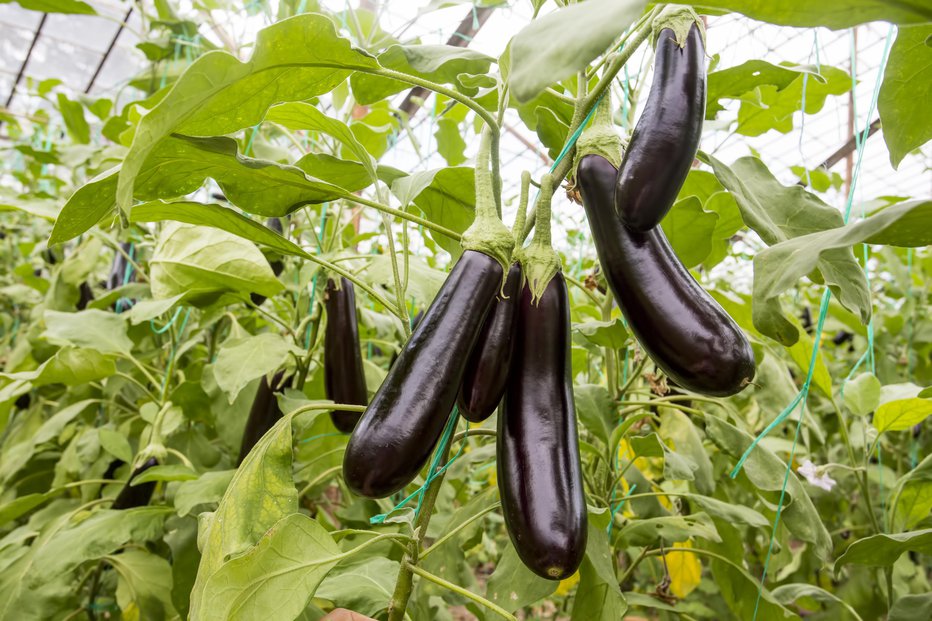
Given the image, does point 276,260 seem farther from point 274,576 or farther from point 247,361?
point 274,576

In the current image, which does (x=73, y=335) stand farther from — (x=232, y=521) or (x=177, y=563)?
(x=232, y=521)

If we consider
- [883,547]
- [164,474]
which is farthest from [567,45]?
[164,474]

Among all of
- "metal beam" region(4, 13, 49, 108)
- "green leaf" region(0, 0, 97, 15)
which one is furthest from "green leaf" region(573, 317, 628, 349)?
"metal beam" region(4, 13, 49, 108)

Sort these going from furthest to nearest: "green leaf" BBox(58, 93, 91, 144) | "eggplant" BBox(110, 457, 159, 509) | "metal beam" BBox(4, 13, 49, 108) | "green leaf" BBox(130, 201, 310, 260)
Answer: "metal beam" BBox(4, 13, 49, 108)
"green leaf" BBox(58, 93, 91, 144)
"eggplant" BBox(110, 457, 159, 509)
"green leaf" BBox(130, 201, 310, 260)

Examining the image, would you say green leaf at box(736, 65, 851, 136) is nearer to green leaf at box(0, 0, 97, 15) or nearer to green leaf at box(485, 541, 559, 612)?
green leaf at box(485, 541, 559, 612)

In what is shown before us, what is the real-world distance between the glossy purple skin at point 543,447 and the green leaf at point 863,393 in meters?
0.55

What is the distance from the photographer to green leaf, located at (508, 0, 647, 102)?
284mm

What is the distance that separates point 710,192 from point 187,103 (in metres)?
0.62

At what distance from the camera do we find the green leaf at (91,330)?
979 mm

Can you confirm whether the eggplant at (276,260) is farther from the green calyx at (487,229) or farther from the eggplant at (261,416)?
the green calyx at (487,229)

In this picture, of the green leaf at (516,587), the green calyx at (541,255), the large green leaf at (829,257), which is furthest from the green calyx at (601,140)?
the green leaf at (516,587)

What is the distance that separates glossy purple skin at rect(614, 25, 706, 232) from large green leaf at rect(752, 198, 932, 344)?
2.9 inches

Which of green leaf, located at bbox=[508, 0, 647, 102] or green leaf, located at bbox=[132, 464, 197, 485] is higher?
green leaf, located at bbox=[508, 0, 647, 102]

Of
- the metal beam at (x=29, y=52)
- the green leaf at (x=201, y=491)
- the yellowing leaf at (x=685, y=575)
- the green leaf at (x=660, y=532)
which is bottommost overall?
the yellowing leaf at (x=685, y=575)
